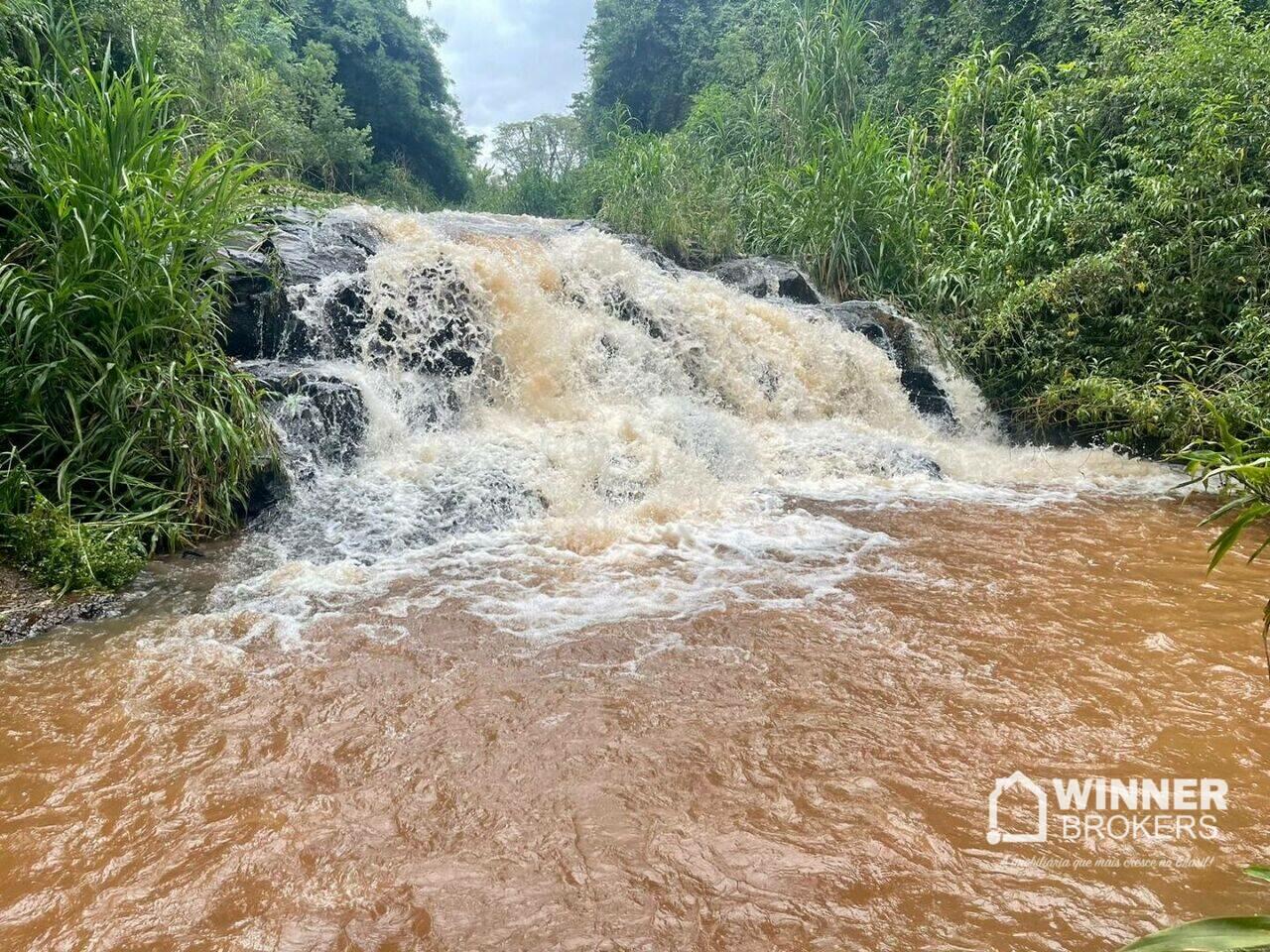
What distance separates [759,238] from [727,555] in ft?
21.9

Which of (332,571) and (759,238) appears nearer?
(332,571)

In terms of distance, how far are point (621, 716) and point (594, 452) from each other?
2.67 metres

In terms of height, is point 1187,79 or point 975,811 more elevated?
point 1187,79

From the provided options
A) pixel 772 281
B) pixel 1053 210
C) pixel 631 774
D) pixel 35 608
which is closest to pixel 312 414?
pixel 35 608

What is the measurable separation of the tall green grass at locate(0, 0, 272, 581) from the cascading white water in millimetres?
540

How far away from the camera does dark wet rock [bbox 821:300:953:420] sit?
709 centimetres

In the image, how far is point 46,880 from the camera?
1.63m

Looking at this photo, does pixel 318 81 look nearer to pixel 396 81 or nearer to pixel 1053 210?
pixel 396 81

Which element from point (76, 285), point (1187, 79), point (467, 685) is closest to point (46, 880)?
point (467, 685)

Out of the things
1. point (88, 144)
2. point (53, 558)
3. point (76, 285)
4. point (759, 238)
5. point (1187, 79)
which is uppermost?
point (1187, 79)

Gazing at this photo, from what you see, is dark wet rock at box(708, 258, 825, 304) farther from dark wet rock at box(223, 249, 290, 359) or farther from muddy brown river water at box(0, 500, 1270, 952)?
muddy brown river water at box(0, 500, 1270, 952)

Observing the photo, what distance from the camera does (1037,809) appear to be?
1813 millimetres

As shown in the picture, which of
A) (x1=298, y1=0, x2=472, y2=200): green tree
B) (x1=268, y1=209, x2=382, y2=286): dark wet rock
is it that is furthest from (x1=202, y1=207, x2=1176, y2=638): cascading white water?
(x1=298, y1=0, x2=472, y2=200): green tree

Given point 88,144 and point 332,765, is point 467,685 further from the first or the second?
point 88,144
